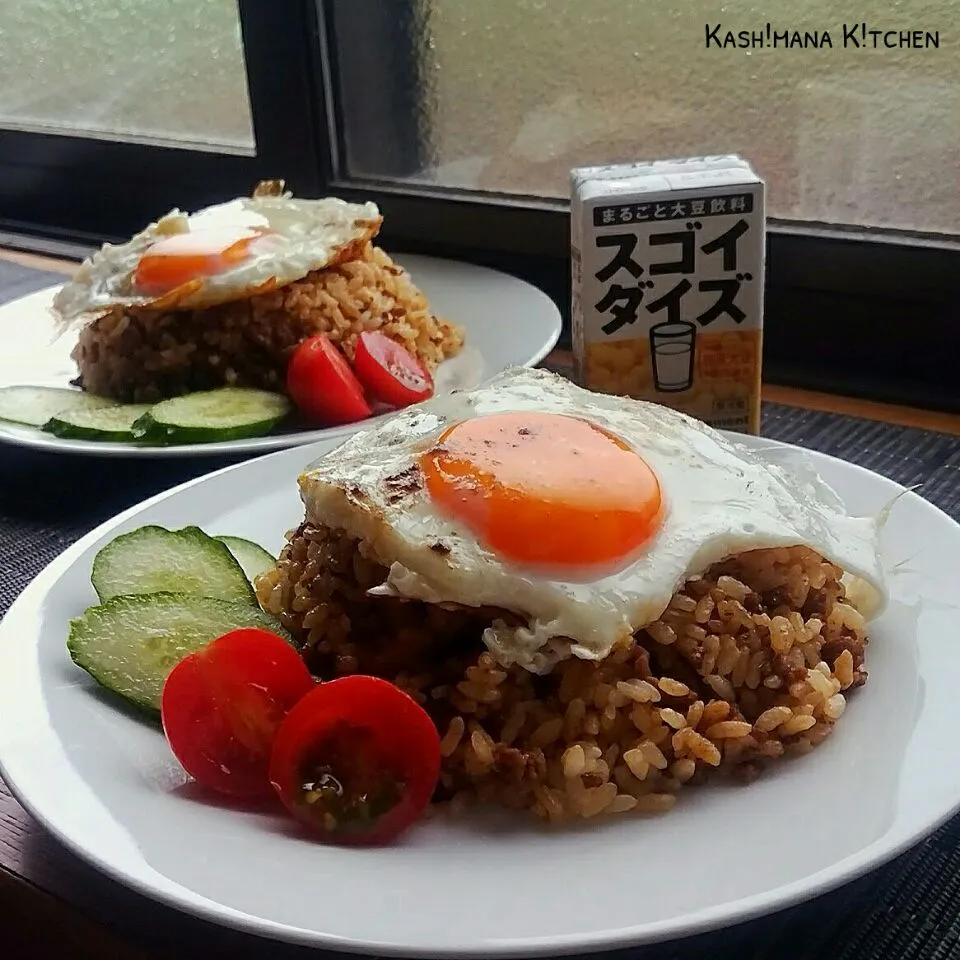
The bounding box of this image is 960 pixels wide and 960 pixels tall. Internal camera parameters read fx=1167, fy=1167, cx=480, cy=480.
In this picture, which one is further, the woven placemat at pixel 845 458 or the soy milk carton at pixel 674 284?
the soy milk carton at pixel 674 284

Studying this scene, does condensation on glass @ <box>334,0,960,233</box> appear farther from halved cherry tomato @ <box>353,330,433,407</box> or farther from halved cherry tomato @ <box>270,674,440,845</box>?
halved cherry tomato @ <box>270,674,440,845</box>

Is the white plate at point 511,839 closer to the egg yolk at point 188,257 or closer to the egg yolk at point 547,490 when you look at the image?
the egg yolk at point 547,490

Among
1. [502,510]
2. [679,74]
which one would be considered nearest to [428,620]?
[502,510]

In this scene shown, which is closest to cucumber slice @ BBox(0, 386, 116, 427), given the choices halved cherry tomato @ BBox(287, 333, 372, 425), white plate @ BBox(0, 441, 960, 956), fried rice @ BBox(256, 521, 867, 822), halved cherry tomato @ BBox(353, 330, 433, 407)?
halved cherry tomato @ BBox(287, 333, 372, 425)

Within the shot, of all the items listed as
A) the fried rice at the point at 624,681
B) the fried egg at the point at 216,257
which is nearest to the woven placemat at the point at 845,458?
the fried rice at the point at 624,681

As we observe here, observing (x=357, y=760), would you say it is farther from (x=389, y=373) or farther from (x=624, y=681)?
(x=389, y=373)

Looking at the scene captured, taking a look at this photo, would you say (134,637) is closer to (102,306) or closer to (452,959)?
(452,959)

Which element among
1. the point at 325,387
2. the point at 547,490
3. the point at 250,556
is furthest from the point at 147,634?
the point at 325,387
